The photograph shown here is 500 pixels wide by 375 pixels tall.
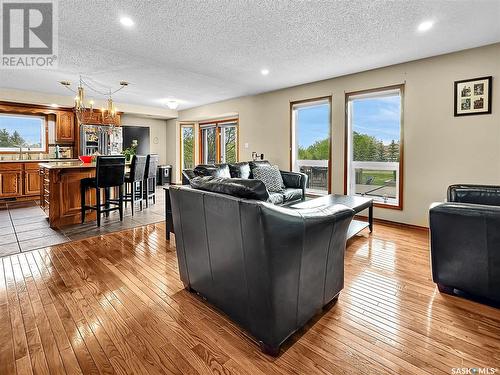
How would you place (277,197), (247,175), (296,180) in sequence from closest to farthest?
1. (277,197)
2. (247,175)
3. (296,180)

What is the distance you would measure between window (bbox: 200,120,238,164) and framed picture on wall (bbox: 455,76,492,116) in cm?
513

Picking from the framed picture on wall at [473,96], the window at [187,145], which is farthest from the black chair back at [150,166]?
the framed picture on wall at [473,96]

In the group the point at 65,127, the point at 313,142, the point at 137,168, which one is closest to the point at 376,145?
the point at 313,142

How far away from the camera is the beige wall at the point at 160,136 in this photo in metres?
9.07

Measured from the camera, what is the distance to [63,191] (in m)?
4.23

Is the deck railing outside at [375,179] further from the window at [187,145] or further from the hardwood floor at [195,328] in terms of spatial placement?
the window at [187,145]

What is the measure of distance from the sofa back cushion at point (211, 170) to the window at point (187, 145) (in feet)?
16.7

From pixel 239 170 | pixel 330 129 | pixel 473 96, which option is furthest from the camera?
pixel 330 129

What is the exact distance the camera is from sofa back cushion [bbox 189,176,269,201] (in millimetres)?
1572

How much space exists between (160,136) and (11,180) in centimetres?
433

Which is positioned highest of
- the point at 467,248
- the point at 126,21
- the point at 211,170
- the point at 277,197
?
the point at 126,21

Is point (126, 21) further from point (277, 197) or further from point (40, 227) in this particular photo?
point (40, 227)

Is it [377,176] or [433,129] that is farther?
[377,176]

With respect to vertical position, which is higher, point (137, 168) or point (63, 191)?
point (137, 168)
